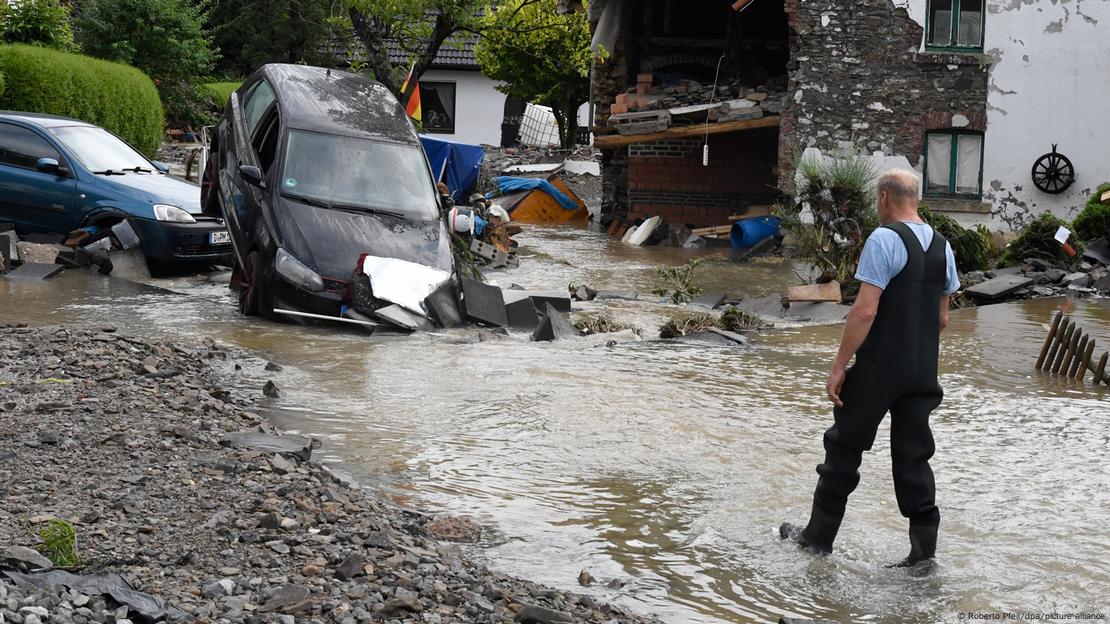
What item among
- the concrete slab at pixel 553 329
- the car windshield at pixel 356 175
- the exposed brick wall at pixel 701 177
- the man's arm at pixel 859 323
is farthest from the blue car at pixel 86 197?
the exposed brick wall at pixel 701 177

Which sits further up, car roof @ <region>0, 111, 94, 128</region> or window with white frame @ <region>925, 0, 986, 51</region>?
window with white frame @ <region>925, 0, 986, 51</region>

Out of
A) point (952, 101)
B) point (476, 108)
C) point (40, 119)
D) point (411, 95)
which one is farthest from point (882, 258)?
point (476, 108)

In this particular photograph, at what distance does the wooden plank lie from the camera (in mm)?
14047

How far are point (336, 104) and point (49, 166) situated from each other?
3400 millimetres

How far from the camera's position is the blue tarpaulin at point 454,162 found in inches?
917

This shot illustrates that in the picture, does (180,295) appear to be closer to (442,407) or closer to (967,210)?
(442,407)

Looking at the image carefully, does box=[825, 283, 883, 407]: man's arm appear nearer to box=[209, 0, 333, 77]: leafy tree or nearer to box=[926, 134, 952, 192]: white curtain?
box=[926, 134, 952, 192]: white curtain

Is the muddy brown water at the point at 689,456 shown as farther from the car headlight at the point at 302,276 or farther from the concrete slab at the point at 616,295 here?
the concrete slab at the point at 616,295

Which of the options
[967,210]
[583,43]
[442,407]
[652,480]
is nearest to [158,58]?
[583,43]

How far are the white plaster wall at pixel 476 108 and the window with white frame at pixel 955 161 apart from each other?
28.6m

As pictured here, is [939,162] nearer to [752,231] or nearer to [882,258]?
[752,231]

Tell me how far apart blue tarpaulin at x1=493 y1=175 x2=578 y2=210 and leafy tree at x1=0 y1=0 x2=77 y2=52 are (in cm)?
1016

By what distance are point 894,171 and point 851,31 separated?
16465 millimetres

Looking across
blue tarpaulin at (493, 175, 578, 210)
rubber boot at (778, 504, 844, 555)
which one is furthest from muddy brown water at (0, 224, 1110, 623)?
blue tarpaulin at (493, 175, 578, 210)
